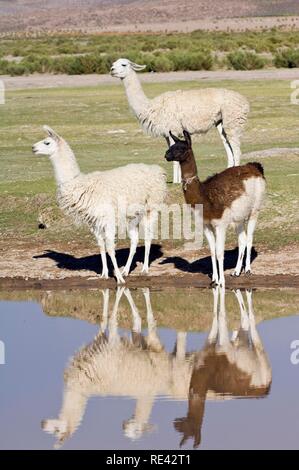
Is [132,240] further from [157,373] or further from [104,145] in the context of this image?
[104,145]

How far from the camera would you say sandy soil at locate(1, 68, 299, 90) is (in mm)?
40500

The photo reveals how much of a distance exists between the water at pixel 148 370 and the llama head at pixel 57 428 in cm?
1

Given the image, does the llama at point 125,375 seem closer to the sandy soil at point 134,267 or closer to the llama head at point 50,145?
the sandy soil at point 134,267

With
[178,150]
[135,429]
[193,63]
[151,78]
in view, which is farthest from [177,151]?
[193,63]

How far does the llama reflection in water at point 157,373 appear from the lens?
842 cm

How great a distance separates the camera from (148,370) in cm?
986

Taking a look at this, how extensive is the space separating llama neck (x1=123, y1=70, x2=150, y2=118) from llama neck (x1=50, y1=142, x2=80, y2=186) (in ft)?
14.5

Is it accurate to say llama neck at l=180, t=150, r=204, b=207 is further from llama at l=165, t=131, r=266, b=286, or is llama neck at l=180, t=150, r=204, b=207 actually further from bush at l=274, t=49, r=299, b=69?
bush at l=274, t=49, r=299, b=69

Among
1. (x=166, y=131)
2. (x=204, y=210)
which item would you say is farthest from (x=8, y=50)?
(x=204, y=210)

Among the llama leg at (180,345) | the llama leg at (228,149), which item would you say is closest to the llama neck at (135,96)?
the llama leg at (228,149)

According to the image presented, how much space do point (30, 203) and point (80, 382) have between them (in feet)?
26.1

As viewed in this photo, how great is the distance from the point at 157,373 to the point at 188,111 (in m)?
8.18

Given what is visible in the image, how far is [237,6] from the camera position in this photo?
160m

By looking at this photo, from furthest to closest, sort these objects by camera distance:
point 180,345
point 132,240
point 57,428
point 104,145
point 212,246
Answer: point 104,145 < point 132,240 < point 212,246 < point 180,345 < point 57,428
